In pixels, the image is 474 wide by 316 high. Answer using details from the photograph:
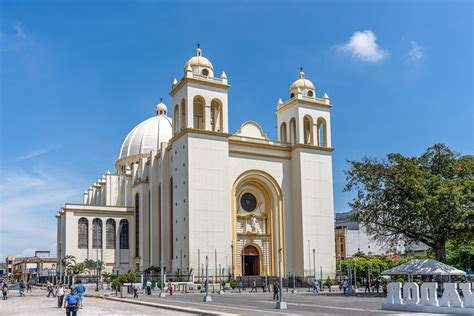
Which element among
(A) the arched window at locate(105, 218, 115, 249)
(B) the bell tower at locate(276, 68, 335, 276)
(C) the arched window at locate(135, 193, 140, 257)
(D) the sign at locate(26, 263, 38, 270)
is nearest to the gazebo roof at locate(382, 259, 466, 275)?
(B) the bell tower at locate(276, 68, 335, 276)

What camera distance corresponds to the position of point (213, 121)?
55.2 meters

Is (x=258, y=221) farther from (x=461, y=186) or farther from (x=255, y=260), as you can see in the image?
(x=461, y=186)

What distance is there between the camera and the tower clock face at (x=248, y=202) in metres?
56.2

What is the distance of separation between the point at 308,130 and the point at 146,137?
81.0 ft

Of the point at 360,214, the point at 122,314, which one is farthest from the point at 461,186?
the point at 122,314

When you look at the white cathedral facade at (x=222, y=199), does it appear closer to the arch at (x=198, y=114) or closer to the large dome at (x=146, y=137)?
the arch at (x=198, y=114)

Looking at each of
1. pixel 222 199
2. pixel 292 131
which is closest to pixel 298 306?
pixel 222 199

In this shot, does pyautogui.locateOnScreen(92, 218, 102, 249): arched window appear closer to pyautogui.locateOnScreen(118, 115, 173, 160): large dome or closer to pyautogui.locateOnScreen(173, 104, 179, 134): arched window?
pyautogui.locateOnScreen(118, 115, 173, 160): large dome

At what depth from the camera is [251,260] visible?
5528 cm

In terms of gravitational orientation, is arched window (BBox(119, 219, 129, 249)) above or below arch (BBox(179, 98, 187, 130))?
below

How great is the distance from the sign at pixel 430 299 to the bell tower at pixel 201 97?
3135 centimetres

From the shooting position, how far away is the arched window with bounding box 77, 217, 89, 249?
62.5 m

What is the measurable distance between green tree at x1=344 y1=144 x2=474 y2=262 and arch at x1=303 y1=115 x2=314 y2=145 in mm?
19838

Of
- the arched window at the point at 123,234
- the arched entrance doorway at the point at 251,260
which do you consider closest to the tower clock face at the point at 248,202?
the arched entrance doorway at the point at 251,260
